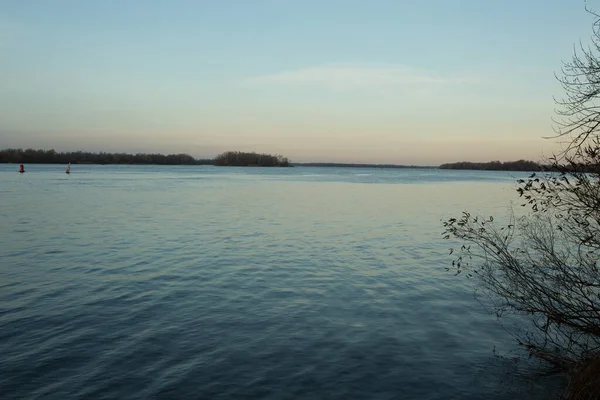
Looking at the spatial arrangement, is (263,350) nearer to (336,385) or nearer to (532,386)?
(336,385)

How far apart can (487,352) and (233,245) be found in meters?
14.2

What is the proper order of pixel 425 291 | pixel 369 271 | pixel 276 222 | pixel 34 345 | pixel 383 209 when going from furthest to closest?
pixel 383 209, pixel 276 222, pixel 369 271, pixel 425 291, pixel 34 345

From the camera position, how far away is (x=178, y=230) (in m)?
26.2

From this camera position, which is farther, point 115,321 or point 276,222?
point 276,222

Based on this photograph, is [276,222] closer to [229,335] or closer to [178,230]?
[178,230]

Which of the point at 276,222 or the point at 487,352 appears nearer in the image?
the point at 487,352

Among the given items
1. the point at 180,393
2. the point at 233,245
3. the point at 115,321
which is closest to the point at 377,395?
the point at 180,393

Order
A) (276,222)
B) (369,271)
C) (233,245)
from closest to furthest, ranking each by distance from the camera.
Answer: (369,271)
(233,245)
(276,222)

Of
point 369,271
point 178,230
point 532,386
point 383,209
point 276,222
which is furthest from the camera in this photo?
point 383,209

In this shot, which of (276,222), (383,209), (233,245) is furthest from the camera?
(383,209)

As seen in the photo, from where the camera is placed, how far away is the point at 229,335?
1065 cm

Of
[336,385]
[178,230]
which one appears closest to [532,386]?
[336,385]

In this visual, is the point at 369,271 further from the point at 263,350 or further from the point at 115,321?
the point at 115,321

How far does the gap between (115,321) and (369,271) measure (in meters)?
9.34
